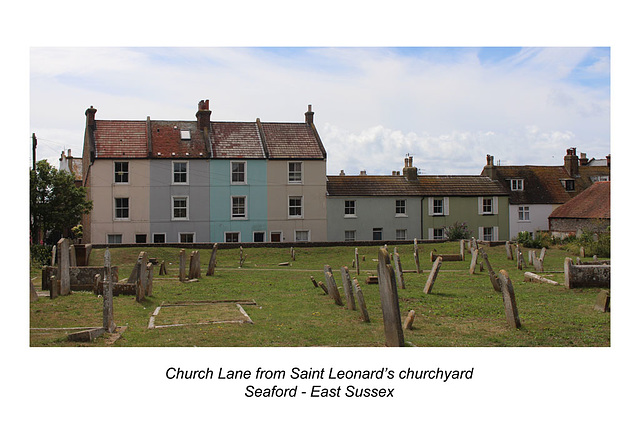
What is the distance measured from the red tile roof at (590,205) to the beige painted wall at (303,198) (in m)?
20.6

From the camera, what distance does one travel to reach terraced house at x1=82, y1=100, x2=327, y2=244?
4862 cm

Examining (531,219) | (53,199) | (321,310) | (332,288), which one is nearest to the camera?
(321,310)

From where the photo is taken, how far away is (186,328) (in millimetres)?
14930

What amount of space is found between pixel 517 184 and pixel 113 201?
36121 mm

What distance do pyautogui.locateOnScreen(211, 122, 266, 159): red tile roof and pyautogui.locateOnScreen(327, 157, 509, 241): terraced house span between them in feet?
23.2

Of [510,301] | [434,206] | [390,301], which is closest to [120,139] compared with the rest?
[434,206]

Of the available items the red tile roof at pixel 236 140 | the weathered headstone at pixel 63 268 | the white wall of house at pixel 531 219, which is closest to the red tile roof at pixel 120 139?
the red tile roof at pixel 236 140

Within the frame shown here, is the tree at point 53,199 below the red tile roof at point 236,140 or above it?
below

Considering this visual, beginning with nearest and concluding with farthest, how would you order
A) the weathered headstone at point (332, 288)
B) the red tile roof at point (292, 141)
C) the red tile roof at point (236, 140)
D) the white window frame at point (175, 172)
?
the weathered headstone at point (332, 288), the white window frame at point (175, 172), the red tile roof at point (236, 140), the red tile roof at point (292, 141)

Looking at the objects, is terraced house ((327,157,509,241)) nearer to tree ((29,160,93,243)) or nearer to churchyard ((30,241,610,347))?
tree ((29,160,93,243))

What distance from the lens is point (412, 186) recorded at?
183 ft

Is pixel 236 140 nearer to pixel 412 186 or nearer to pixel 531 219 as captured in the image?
pixel 412 186

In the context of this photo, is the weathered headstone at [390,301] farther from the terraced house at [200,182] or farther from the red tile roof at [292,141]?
the red tile roof at [292,141]

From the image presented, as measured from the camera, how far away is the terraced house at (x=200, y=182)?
48625 millimetres
